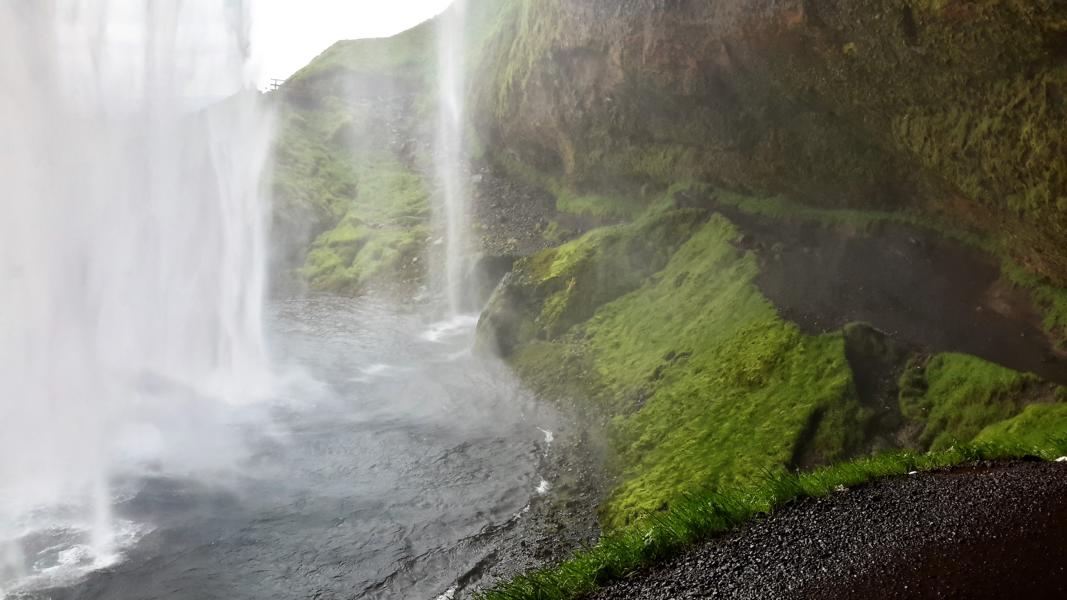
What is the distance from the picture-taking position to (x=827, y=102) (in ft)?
59.6

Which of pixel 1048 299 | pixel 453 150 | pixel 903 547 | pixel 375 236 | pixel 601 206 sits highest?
pixel 453 150

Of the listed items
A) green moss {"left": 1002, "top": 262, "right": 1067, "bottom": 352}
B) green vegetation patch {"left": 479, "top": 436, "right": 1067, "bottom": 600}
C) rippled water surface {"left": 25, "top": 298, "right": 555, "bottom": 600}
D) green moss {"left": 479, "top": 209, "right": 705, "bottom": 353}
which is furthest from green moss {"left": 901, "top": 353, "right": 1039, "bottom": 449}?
green moss {"left": 479, "top": 209, "right": 705, "bottom": 353}

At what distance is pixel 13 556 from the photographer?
39.7 ft

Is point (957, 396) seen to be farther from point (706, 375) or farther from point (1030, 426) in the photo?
point (706, 375)

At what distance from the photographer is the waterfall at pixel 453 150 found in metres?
30.7

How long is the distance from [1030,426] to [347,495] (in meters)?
11.6

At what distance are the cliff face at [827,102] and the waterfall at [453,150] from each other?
594 centimetres

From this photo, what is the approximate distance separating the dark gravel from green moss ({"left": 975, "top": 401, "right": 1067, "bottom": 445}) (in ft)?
7.63

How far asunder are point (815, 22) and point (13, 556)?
59.4ft

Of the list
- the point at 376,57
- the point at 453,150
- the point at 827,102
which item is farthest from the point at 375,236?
the point at 827,102

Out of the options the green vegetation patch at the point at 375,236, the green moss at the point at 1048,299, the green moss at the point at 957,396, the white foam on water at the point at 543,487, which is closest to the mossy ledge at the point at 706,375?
the green moss at the point at 957,396

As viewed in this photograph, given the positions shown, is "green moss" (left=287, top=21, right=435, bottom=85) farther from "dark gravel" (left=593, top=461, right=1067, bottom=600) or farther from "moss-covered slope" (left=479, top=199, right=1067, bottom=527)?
"dark gravel" (left=593, top=461, right=1067, bottom=600)

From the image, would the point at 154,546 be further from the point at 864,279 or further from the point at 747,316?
the point at 864,279

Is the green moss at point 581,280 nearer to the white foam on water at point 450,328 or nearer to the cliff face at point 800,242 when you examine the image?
the cliff face at point 800,242
